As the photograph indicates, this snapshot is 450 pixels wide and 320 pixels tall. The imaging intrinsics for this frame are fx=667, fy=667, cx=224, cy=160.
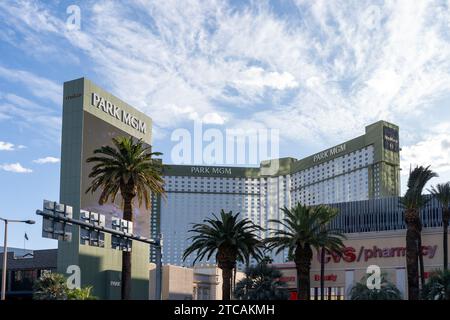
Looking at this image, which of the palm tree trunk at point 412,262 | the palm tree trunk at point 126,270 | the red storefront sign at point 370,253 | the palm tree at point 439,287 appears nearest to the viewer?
the palm tree trunk at point 126,270

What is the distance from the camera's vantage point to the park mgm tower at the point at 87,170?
8850 centimetres

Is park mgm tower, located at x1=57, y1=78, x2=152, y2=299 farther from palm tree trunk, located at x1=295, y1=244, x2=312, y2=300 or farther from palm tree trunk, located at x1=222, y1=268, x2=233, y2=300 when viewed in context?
palm tree trunk, located at x1=295, y1=244, x2=312, y2=300

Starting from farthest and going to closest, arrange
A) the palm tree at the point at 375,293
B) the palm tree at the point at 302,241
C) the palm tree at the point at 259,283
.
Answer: the palm tree at the point at 259,283, the palm tree at the point at 375,293, the palm tree at the point at 302,241

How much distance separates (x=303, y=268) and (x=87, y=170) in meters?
38.0

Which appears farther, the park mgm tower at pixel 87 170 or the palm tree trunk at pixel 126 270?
the park mgm tower at pixel 87 170

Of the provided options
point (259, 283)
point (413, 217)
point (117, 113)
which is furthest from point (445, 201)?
point (117, 113)

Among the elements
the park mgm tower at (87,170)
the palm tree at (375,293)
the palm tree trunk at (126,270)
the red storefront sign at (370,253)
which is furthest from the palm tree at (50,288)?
the red storefront sign at (370,253)

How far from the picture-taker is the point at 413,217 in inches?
2491

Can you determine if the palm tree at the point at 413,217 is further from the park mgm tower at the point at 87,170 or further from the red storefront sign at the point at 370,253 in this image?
the park mgm tower at the point at 87,170

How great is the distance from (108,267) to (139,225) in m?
8.90
